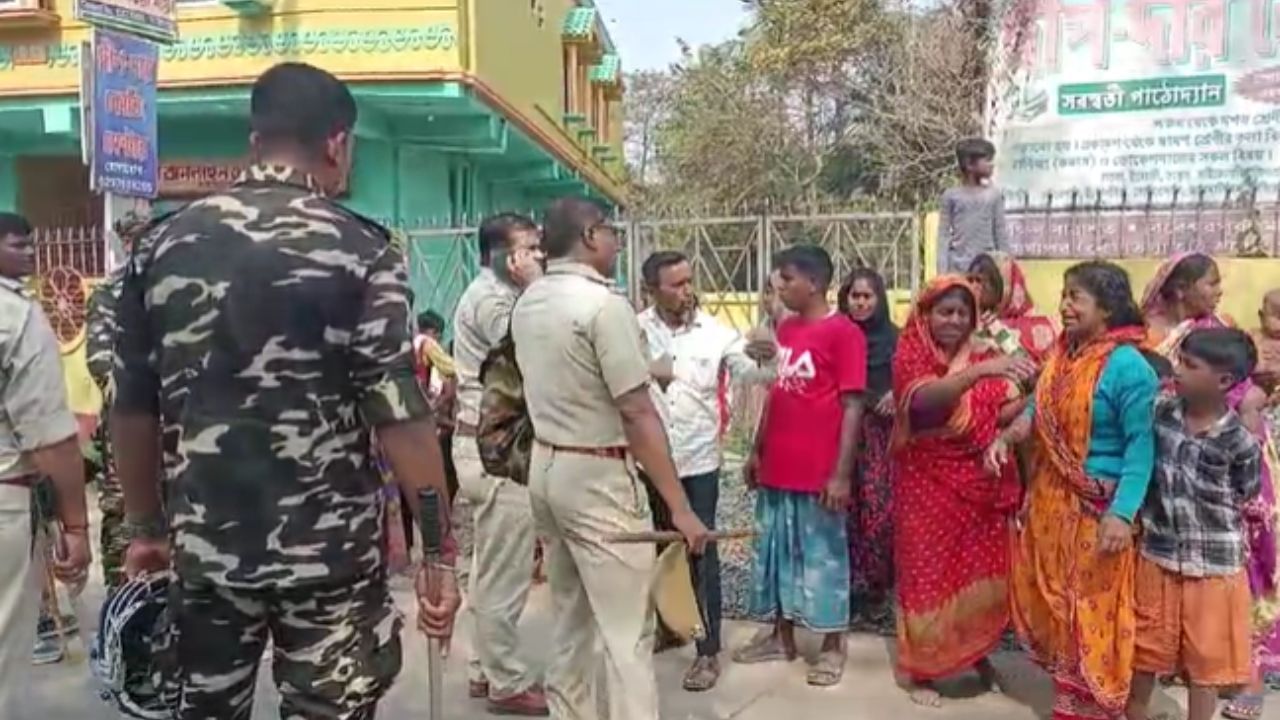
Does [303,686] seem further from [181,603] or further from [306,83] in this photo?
[306,83]

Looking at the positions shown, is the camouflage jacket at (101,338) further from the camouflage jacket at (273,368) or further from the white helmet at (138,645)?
the camouflage jacket at (273,368)

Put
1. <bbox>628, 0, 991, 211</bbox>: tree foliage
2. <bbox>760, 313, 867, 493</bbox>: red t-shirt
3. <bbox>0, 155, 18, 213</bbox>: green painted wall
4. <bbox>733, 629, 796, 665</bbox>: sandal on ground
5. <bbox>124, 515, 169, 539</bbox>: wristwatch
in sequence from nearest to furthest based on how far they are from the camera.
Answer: <bbox>124, 515, 169, 539</bbox>: wristwatch < <bbox>760, 313, 867, 493</bbox>: red t-shirt < <bbox>733, 629, 796, 665</bbox>: sandal on ground < <bbox>0, 155, 18, 213</bbox>: green painted wall < <bbox>628, 0, 991, 211</bbox>: tree foliage

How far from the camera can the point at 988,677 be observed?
4.74m

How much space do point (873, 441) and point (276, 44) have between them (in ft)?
27.6

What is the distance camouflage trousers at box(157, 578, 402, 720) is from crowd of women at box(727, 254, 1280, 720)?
2281mm

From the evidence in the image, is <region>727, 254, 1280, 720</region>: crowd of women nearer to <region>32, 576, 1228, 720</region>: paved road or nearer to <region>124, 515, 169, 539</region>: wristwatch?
<region>32, 576, 1228, 720</region>: paved road

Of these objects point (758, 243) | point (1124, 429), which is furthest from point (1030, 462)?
point (758, 243)

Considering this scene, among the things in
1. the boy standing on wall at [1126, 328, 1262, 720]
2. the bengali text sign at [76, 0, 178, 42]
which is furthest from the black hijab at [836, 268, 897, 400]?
the bengali text sign at [76, 0, 178, 42]

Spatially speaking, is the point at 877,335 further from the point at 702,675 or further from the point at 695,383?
the point at 702,675

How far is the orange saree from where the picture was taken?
383 cm

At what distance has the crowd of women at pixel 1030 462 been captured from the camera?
151 inches

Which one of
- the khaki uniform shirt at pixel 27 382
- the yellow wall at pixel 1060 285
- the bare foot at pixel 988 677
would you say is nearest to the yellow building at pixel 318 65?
the yellow wall at pixel 1060 285

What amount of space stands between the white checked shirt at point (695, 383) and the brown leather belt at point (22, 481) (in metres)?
2.19

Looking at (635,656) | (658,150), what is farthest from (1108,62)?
(658,150)
